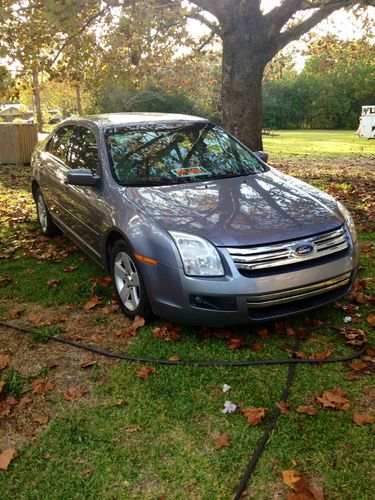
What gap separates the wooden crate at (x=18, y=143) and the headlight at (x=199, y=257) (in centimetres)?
1231

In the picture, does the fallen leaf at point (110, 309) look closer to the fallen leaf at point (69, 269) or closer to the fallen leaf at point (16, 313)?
the fallen leaf at point (16, 313)

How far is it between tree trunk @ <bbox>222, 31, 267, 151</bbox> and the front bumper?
23.8 feet

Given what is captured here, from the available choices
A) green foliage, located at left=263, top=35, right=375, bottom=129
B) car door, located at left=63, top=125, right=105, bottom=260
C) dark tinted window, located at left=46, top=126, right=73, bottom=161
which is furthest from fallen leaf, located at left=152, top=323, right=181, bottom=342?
green foliage, located at left=263, top=35, right=375, bottom=129

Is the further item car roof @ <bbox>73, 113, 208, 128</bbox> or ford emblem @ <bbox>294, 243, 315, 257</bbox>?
car roof @ <bbox>73, 113, 208, 128</bbox>

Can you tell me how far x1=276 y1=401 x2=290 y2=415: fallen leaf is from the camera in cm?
299

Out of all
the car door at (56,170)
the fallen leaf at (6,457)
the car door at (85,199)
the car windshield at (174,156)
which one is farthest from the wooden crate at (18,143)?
the fallen leaf at (6,457)

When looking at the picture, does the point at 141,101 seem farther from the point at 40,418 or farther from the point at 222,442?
the point at 222,442

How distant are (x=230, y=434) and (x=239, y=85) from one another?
29.0 ft

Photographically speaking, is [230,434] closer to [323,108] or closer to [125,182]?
[125,182]

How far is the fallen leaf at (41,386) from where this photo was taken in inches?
132

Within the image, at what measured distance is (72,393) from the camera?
329 centimetres

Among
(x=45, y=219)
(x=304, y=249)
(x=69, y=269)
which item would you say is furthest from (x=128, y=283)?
(x=45, y=219)

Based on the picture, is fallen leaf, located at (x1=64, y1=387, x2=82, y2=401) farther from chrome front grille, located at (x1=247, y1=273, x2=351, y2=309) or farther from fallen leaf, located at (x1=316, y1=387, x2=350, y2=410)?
fallen leaf, located at (x1=316, y1=387, x2=350, y2=410)

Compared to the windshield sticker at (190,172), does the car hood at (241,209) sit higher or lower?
lower
